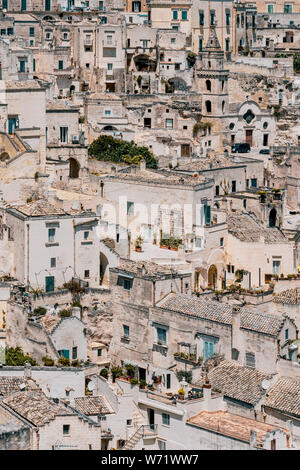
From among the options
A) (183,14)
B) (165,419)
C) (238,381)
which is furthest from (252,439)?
(183,14)

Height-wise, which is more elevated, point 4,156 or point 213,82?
point 213,82

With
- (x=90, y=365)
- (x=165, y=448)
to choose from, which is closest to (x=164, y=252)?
(x=90, y=365)

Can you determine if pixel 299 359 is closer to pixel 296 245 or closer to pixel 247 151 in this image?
pixel 296 245

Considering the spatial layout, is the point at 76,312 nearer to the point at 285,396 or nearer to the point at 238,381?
the point at 238,381

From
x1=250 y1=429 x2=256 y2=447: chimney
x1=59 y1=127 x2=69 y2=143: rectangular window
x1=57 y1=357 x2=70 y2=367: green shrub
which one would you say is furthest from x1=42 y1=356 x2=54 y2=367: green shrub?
x1=59 y1=127 x2=69 y2=143: rectangular window

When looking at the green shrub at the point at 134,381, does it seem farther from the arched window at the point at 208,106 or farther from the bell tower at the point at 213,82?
the arched window at the point at 208,106
